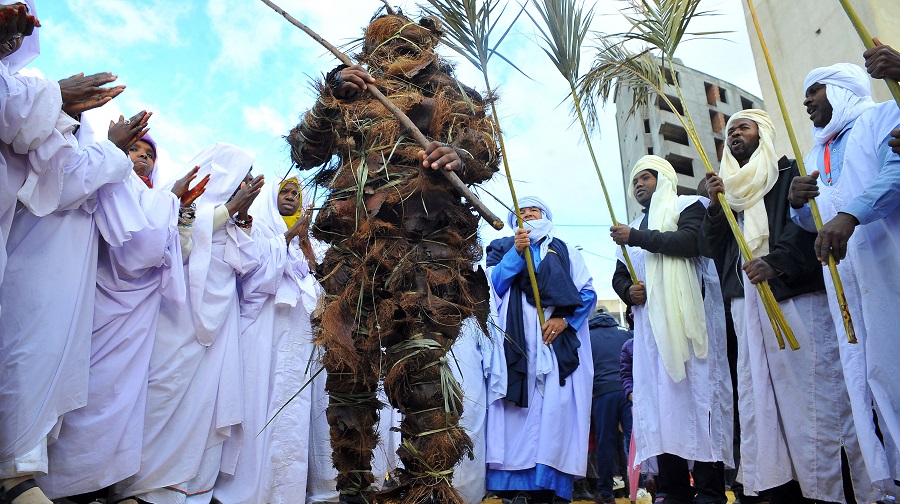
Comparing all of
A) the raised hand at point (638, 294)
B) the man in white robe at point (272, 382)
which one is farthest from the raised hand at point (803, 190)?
the man in white robe at point (272, 382)

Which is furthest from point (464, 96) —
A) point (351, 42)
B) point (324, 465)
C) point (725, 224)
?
point (324, 465)

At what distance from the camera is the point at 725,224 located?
438cm

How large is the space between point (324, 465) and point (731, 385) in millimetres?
Answer: 3172

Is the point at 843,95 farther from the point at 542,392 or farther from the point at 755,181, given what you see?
the point at 542,392

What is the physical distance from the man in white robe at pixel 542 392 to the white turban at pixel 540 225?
178 mm

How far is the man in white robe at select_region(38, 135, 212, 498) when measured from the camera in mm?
3422

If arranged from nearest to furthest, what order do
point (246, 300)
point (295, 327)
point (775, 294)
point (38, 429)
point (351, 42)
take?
point (38, 429)
point (351, 42)
point (775, 294)
point (246, 300)
point (295, 327)

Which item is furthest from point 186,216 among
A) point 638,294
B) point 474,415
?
point 638,294

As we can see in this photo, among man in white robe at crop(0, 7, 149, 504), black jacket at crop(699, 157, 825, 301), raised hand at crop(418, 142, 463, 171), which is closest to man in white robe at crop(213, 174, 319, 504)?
man in white robe at crop(0, 7, 149, 504)

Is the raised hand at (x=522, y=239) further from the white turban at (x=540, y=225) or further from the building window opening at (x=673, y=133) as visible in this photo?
the building window opening at (x=673, y=133)

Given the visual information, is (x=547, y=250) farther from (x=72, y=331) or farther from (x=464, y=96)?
(x=72, y=331)

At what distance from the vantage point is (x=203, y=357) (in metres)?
4.31

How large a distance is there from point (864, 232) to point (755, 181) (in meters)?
0.83

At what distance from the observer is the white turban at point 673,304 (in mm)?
4449
